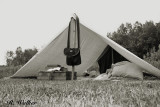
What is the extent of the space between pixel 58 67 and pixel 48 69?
0.75 feet

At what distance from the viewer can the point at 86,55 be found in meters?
6.80

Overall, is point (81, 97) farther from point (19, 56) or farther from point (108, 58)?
point (19, 56)

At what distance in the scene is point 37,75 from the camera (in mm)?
5926

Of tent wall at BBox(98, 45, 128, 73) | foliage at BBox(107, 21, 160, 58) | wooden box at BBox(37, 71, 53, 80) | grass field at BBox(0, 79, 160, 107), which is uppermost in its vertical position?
foliage at BBox(107, 21, 160, 58)

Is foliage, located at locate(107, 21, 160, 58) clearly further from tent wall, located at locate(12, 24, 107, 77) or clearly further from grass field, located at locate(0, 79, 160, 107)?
grass field, located at locate(0, 79, 160, 107)

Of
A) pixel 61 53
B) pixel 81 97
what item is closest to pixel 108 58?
pixel 61 53

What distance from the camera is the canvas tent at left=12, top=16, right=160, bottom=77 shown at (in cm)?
519

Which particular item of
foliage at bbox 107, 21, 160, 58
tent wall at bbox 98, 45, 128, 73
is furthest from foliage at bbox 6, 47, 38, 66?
tent wall at bbox 98, 45, 128, 73

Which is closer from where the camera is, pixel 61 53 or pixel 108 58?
pixel 61 53

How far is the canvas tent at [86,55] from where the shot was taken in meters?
5.19

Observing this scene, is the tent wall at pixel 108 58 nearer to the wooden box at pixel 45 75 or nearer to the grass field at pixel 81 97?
the wooden box at pixel 45 75

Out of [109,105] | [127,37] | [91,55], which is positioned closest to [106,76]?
[91,55]

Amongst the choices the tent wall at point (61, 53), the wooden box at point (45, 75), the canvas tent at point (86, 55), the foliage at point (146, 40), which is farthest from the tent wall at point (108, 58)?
the foliage at point (146, 40)

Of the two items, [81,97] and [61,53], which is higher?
[61,53]
